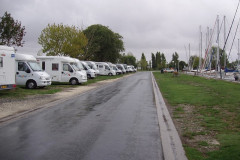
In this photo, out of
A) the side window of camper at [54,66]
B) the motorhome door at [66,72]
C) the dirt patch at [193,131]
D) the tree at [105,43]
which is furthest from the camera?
the tree at [105,43]

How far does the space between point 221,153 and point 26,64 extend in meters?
18.1

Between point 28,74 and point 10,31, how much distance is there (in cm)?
1014

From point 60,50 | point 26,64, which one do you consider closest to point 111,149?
point 26,64

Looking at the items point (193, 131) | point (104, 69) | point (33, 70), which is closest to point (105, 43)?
point (104, 69)

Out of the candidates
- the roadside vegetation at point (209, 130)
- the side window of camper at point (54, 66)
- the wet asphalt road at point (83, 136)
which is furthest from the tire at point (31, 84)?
the roadside vegetation at point (209, 130)

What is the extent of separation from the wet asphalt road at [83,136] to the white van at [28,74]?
420 inches

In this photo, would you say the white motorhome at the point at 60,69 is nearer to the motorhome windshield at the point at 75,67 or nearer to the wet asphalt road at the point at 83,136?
the motorhome windshield at the point at 75,67

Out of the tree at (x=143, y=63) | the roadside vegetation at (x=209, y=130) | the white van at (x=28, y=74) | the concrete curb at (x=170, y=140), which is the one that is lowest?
the concrete curb at (x=170, y=140)

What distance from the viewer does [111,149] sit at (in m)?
6.10

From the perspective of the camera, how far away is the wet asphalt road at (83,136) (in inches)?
226

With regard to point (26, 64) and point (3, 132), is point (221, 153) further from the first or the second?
point (26, 64)

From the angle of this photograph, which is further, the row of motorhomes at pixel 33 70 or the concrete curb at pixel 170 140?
the row of motorhomes at pixel 33 70

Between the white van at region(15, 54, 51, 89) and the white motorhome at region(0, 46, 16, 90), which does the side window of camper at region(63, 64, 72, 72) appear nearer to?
the white van at region(15, 54, 51, 89)

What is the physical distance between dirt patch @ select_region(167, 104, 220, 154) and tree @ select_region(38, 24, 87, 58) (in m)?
34.6
